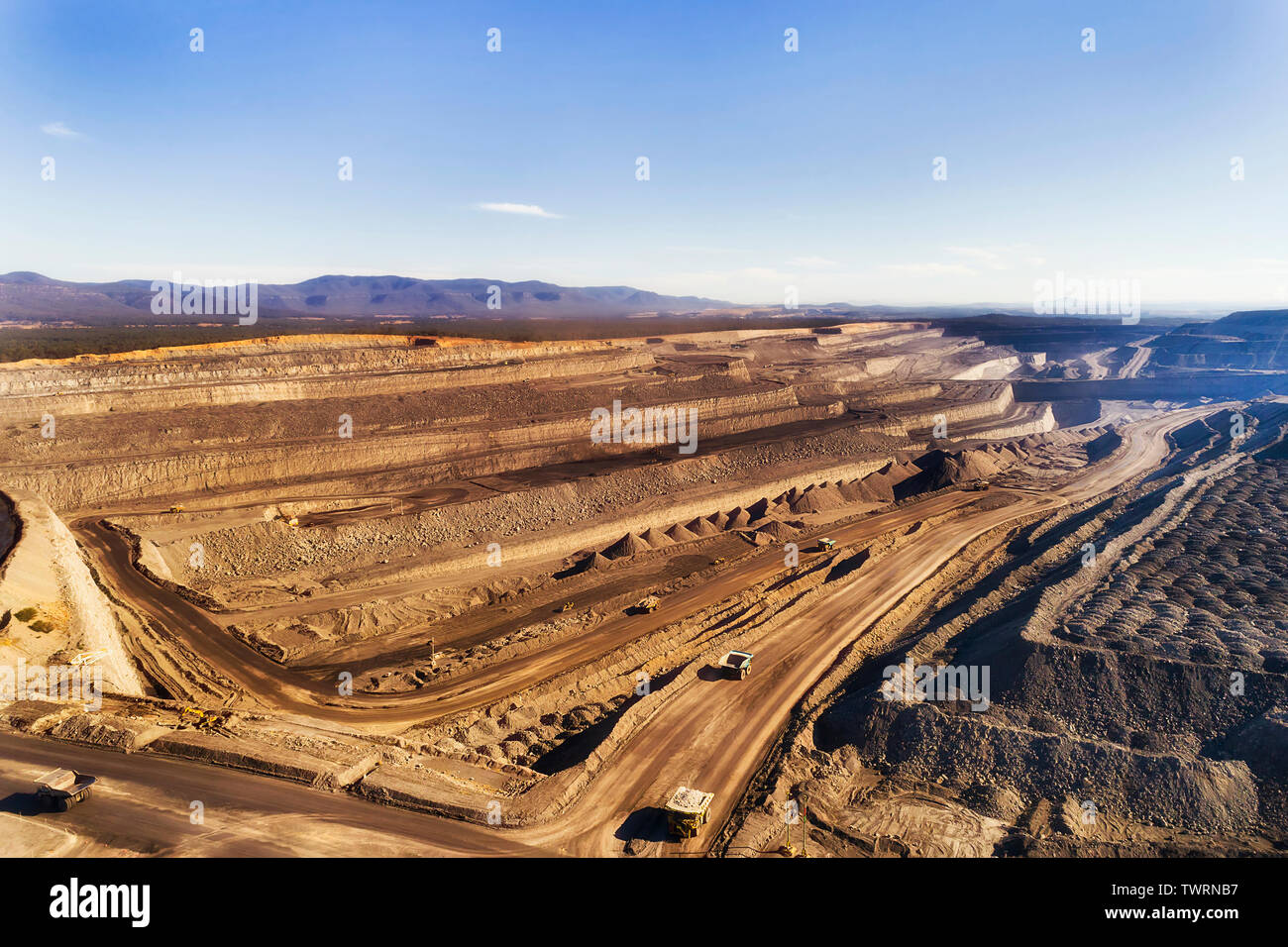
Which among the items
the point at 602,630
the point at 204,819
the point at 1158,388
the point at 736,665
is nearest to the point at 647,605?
the point at 602,630

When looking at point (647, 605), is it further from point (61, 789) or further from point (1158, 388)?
point (1158, 388)

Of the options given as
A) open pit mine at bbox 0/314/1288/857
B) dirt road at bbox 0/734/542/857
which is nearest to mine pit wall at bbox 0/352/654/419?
open pit mine at bbox 0/314/1288/857

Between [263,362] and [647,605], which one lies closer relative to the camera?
[647,605]

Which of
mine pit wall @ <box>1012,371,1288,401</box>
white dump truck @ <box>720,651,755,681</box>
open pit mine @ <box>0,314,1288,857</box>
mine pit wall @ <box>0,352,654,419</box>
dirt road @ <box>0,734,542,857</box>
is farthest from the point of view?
mine pit wall @ <box>1012,371,1288,401</box>

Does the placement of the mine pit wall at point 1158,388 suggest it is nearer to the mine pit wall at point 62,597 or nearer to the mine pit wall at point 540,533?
the mine pit wall at point 540,533

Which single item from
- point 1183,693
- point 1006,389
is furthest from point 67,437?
point 1006,389

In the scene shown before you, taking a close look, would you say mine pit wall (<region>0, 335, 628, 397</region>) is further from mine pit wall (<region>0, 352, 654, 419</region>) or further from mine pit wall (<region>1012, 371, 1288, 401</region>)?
mine pit wall (<region>1012, 371, 1288, 401</region>)

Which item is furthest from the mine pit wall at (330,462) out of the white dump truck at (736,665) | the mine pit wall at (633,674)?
the white dump truck at (736,665)
